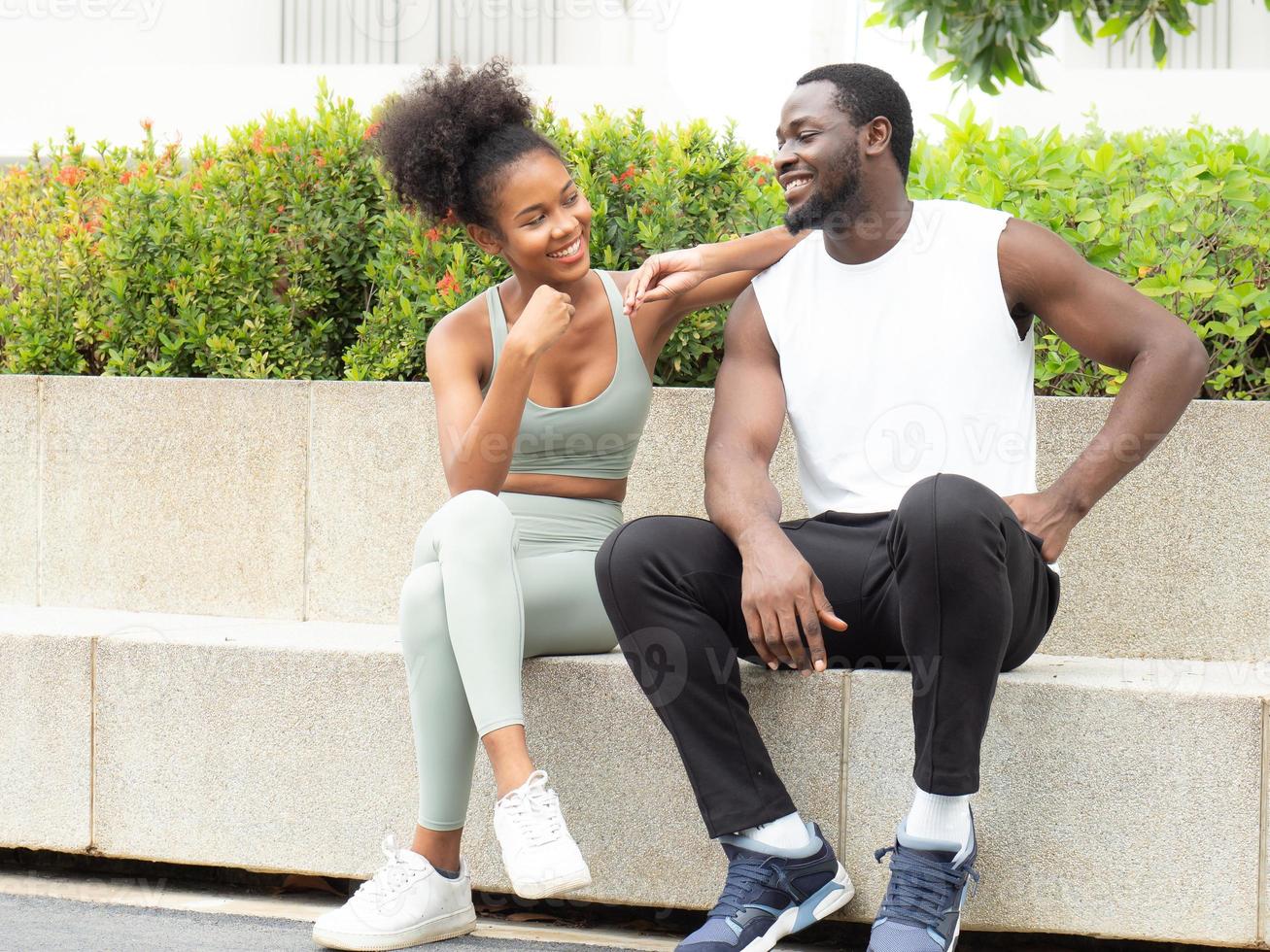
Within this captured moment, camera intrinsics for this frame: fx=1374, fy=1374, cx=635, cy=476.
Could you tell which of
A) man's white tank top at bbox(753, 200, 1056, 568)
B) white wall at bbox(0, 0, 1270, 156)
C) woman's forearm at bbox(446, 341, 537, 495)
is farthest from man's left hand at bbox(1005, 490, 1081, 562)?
white wall at bbox(0, 0, 1270, 156)

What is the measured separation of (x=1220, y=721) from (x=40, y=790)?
2.78 metres

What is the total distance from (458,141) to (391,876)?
1.66 metres

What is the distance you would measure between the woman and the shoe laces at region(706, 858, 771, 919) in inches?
10.5

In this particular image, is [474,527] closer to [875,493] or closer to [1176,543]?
[875,493]

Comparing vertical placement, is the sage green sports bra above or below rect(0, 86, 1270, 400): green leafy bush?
below

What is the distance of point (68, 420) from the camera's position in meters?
4.20

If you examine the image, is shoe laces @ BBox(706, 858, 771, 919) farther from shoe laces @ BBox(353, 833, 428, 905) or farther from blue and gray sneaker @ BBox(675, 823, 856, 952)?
shoe laces @ BBox(353, 833, 428, 905)

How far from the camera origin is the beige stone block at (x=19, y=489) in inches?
167

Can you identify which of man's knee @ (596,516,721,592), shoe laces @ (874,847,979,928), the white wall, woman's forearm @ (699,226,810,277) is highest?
the white wall

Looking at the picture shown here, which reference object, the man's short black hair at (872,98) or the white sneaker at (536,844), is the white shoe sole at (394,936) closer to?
the white sneaker at (536,844)

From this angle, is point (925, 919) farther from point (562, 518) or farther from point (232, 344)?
point (232, 344)

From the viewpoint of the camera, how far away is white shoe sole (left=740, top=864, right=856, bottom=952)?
258 centimetres

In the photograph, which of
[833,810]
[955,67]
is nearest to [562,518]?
[833,810]

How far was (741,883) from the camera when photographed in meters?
2.58
